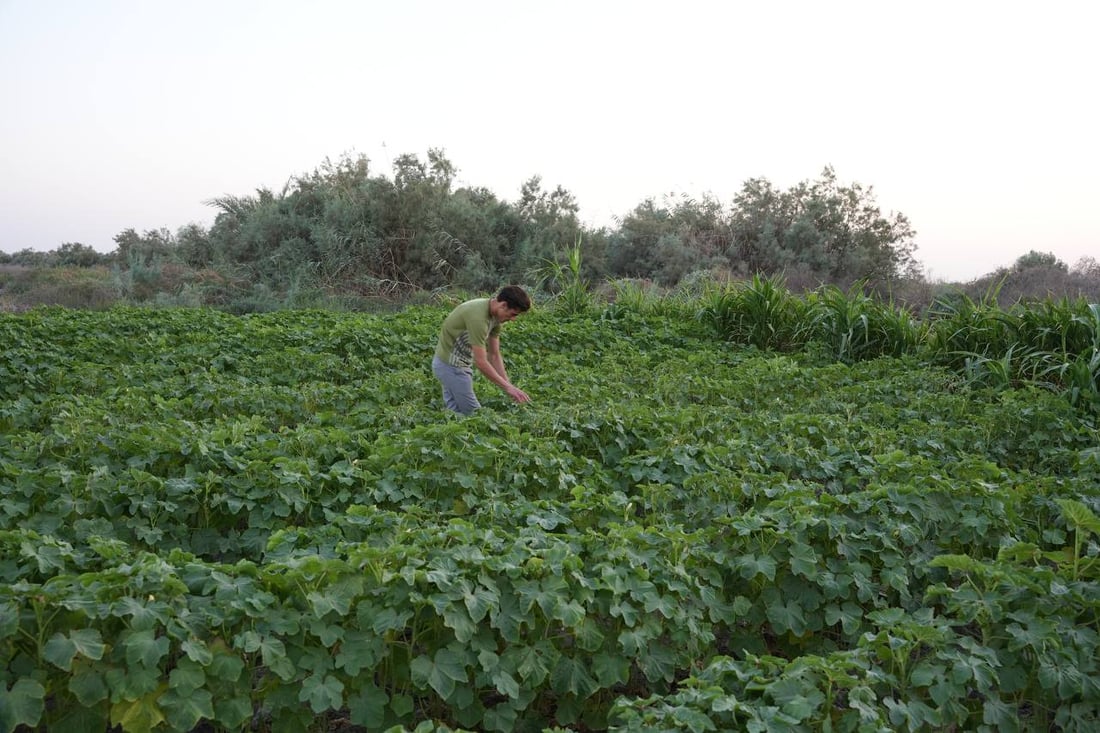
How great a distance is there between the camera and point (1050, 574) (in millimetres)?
3182

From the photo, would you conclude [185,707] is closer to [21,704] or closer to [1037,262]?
[21,704]

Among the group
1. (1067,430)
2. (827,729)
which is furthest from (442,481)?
(1067,430)

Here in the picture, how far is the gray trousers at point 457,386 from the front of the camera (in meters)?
6.71

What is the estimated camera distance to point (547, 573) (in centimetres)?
305

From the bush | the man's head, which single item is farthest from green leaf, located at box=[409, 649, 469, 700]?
the bush

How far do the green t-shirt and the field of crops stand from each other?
22.6 inches

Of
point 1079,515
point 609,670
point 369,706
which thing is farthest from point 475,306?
point 1079,515

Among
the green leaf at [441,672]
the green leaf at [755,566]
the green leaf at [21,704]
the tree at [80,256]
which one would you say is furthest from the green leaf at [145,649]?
the tree at [80,256]

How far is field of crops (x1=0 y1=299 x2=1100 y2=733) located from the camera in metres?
2.61

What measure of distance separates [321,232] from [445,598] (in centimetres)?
1789

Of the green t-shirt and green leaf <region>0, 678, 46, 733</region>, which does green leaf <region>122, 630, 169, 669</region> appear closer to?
green leaf <region>0, 678, 46, 733</region>

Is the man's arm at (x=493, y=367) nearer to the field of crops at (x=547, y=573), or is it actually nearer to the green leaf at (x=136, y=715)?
the field of crops at (x=547, y=573)

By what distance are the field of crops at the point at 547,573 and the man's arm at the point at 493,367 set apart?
0.97 ft

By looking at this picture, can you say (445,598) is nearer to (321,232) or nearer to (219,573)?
(219,573)
